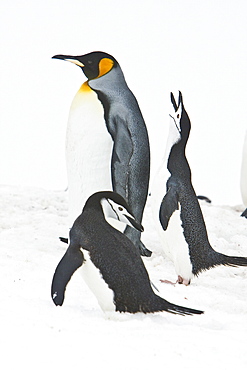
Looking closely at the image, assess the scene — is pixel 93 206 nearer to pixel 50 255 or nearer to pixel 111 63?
pixel 50 255

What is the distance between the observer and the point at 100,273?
3.13 metres

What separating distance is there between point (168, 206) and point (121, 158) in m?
0.50

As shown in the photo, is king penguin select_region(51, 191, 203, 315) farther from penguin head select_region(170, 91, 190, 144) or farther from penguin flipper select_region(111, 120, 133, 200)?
penguin head select_region(170, 91, 190, 144)

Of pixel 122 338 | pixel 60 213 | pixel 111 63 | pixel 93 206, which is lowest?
pixel 60 213

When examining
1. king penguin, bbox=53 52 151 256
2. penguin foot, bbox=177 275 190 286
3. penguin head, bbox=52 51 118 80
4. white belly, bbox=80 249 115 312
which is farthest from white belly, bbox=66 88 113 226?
white belly, bbox=80 249 115 312

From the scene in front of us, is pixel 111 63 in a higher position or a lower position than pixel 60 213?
higher

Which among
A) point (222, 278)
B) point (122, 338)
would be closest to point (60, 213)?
point (222, 278)

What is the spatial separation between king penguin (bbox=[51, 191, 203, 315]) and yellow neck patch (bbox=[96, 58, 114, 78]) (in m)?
1.74

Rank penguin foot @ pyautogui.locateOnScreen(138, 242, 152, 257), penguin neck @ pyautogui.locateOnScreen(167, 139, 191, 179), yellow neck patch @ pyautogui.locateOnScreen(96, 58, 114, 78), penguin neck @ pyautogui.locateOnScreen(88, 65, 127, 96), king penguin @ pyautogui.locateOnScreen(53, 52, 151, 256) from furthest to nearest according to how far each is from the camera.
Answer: penguin foot @ pyautogui.locateOnScreen(138, 242, 152, 257), yellow neck patch @ pyautogui.locateOnScreen(96, 58, 114, 78), penguin neck @ pyautogui.locateOnScreen(88, 65, 127, 96), king penguin @ pyautogui.locateOnScreen(53, 52, 151, 256), penguin neck @ pyautogui.locateOnScreen(167, 139, 191, 179)

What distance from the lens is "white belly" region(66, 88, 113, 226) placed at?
452cm

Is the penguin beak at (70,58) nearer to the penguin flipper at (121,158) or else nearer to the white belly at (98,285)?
the penguin flipper at (121,158)

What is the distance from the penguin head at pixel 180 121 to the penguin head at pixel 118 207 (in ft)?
3.67

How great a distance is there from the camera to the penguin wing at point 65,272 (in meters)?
3.11

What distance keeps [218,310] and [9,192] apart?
3.56 metres
